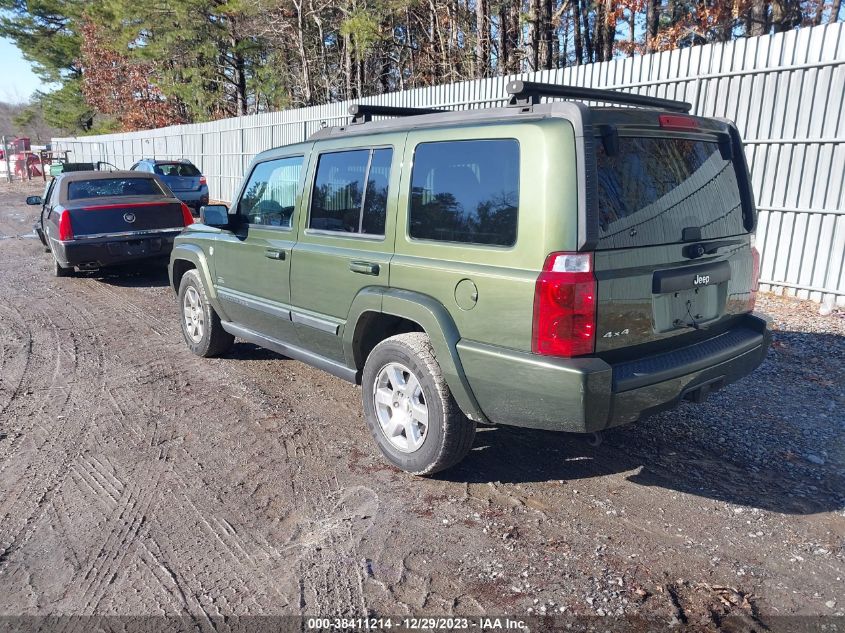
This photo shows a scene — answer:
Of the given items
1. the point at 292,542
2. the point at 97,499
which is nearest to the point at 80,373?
the point at 97,499

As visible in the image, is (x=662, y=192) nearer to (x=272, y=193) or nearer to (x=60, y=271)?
(x=272, y=193)

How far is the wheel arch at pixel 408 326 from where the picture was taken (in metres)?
3.37

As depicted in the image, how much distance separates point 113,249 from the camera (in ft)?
29.6

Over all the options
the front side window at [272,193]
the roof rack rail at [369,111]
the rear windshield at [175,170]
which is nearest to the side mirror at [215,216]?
the front side window at [272,193]

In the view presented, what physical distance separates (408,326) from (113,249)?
21.9 ft

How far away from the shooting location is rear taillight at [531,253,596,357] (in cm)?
295

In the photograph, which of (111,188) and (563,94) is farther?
(111,188)

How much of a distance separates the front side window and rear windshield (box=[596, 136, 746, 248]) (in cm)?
243

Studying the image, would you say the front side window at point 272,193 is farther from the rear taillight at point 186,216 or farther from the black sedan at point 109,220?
→ the rear taillight at point 186,216

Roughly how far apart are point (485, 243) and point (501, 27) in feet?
61.5

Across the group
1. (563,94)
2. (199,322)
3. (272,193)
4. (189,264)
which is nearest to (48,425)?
(199,322)

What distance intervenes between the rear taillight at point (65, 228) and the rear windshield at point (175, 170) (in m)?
8.45

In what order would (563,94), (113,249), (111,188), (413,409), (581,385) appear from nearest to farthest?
(581,385), (563,94), (413,409), (113,249), (111,188)

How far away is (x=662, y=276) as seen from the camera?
3230 millimetres
